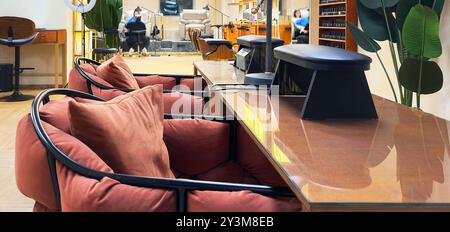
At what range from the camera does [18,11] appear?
7.41 m

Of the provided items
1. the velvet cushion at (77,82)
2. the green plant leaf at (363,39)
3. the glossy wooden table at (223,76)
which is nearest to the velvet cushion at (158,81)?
the glossy wooden table at (223,76)

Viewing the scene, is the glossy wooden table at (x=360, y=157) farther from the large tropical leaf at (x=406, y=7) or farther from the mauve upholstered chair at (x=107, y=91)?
the large tropical leaf at (x=406, y=7)

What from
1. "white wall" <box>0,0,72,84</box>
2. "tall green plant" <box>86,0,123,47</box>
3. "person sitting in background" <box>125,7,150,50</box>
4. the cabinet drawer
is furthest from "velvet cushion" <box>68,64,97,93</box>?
"person sitting in background" <box>125,7,150,50</box>

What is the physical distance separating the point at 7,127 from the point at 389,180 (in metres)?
4.56

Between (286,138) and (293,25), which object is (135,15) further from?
(286,138)

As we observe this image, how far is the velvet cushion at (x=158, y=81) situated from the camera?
10.6ft

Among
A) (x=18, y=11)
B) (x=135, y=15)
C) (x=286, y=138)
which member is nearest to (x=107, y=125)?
(x=286, y=138)

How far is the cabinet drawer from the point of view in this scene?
7121 millimetres

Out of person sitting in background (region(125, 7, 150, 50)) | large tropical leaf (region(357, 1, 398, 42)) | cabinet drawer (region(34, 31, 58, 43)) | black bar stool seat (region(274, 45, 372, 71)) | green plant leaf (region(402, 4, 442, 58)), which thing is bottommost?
black bar stool seat (region(274, 45, 372, 71))

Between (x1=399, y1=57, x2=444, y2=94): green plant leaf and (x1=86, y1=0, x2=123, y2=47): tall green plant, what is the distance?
14.1ft

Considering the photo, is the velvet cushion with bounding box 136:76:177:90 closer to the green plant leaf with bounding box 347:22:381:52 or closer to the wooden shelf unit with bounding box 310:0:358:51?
the green plant leaf with bounding box 347:22:381:52

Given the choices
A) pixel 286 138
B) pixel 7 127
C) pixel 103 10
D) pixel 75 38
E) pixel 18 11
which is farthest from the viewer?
pixel 75 38

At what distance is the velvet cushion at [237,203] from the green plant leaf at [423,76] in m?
2.09

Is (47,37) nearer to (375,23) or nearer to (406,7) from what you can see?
(375,23)
